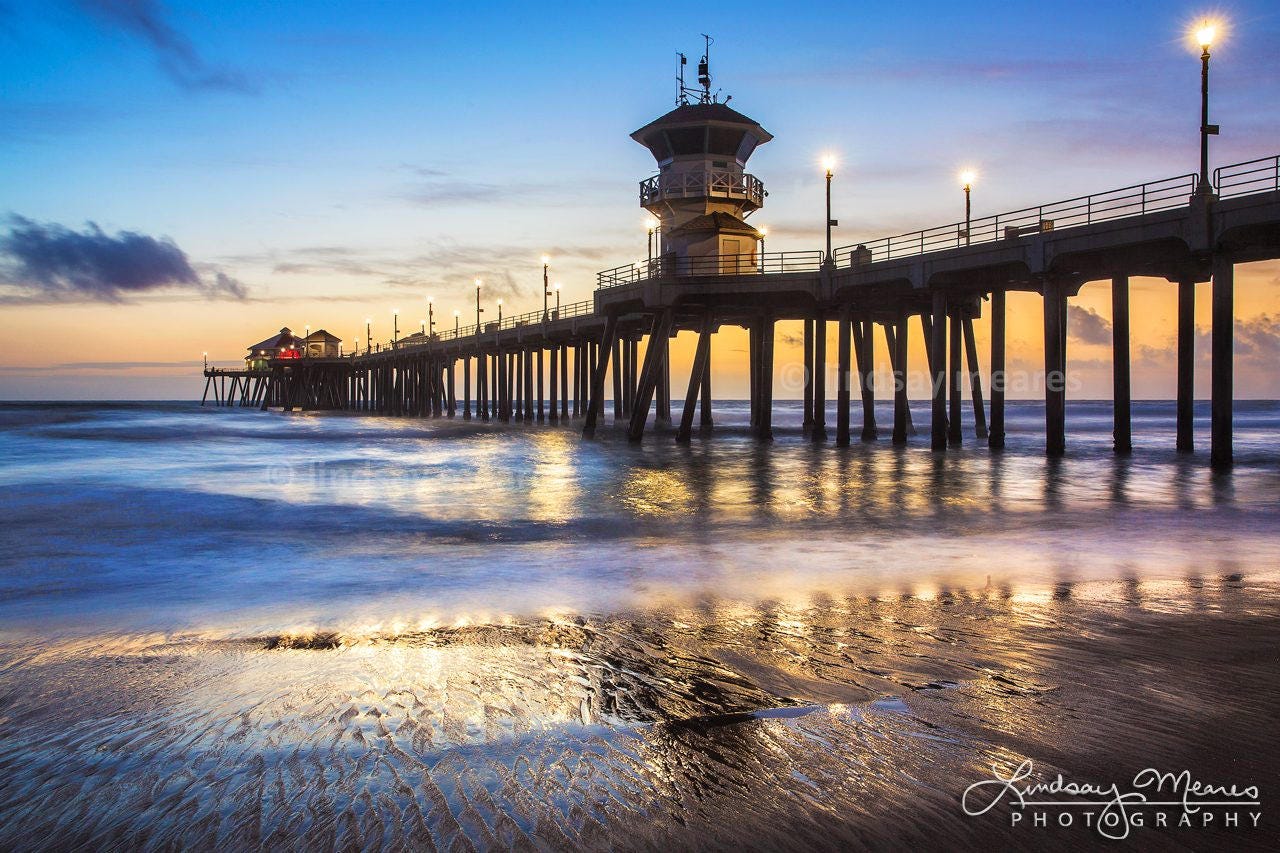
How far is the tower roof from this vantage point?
38.2m

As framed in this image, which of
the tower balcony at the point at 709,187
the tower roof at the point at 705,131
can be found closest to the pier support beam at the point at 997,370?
the tower balcony at the point at 709,187

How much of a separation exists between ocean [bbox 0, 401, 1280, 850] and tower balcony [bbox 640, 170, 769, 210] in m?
26.9

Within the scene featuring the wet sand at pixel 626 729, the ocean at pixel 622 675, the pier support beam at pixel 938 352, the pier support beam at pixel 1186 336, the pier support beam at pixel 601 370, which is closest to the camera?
the wet sand at pixel 626 729

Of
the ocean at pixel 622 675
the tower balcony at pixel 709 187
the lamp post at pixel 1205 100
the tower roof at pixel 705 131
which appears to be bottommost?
the ocean at pixel 622 675

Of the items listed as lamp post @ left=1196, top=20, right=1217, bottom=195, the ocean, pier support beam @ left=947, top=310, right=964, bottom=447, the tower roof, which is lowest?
the ocean

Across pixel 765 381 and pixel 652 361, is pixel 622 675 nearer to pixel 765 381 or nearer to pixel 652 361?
pixel 652 361

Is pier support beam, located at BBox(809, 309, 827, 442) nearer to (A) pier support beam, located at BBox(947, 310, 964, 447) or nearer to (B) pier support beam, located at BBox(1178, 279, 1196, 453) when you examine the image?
(A) pier support beam, located at BBox(947, 310, 964, 447)

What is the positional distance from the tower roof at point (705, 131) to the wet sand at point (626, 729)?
3442 centimetres

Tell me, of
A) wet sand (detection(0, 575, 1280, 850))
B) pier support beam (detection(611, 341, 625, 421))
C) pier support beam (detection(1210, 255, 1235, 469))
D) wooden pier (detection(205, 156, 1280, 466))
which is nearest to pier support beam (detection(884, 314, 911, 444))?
wooden pier (detection(205, 156, 1280, 466))

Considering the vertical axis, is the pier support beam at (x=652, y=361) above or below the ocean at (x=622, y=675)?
above

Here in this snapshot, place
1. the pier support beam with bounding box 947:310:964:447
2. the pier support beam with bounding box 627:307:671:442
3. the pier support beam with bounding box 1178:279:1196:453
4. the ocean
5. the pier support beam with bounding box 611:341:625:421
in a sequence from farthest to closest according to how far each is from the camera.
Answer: the pier support beam with bounding box 611:341:625:421
the pier support beam with bounding box 627:307:671:442
the pier support beam with bounding box 947:310:964:447
the pier support beam with bounding box 1178:279:1196:453
the ocean

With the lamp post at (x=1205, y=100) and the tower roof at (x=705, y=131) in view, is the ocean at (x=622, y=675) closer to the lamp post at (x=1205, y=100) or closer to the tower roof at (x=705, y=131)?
the lamp post at (x=1205, y=100)

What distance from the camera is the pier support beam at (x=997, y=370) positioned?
90.1 feet

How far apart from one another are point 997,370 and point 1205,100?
10.1m
